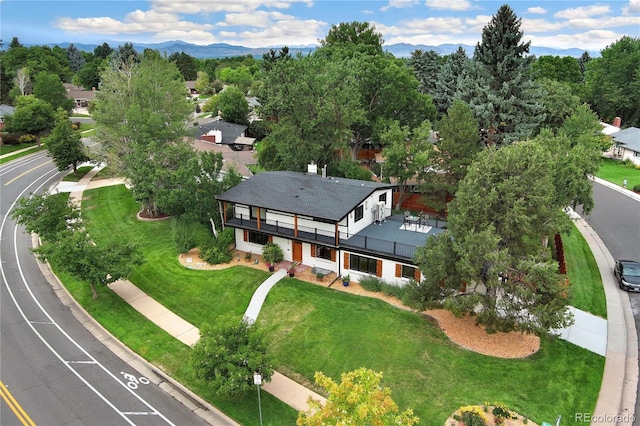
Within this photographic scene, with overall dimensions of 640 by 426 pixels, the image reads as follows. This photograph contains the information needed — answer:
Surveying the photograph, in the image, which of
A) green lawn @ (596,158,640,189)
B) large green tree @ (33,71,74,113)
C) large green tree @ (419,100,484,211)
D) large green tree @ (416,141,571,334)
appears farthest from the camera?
large green tree @ (33,71,74,113)

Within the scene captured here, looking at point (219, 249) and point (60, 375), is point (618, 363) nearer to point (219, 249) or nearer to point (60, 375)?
point (219, 249)

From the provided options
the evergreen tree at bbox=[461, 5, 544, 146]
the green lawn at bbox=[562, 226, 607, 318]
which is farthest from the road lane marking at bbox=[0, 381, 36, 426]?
the evergreen tree at bbox=[461, 5, 544, 146]

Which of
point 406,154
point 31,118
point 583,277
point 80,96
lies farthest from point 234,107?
point 583,277

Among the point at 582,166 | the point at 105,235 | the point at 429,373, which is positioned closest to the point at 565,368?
the point at 429,373

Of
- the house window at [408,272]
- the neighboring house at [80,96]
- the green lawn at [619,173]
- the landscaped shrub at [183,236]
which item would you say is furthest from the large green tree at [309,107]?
the neighboring house at [80,96]

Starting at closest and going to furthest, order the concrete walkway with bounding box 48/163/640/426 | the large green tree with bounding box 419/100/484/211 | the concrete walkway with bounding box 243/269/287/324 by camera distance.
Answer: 1. the concrete walkway with bounding box 48/163/640/426
2. the concrete walkway with bounding box 243/269/287/324
3. the large green tree with bounding box 419/100/484/211

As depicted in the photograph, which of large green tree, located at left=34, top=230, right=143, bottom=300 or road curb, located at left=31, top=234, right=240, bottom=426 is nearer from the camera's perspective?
road curb, located at left=31, top=234, right=240, bottom=426

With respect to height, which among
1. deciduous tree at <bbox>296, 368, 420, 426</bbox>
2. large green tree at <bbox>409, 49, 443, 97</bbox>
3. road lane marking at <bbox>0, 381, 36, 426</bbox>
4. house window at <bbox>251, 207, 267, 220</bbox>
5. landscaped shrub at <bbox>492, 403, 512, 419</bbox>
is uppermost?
large green tree at <bbox>409, 49, 443, 97</bbox>

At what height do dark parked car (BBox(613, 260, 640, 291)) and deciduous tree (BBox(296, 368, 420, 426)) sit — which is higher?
deciduous tree (BBox(296, 368, 420, 426))

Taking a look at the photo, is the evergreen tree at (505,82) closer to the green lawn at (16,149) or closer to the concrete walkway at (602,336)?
the concrete walkway at (602,336)

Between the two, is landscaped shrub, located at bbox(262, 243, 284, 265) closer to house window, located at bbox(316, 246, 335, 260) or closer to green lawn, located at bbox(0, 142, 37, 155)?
house window, located at bbox(316, 246, 335, 260)
